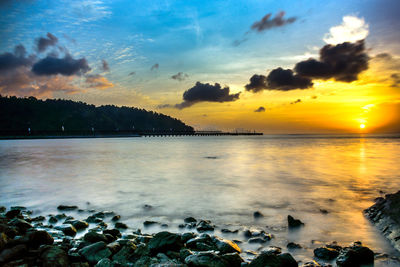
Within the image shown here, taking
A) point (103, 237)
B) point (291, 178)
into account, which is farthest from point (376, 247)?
point (291, 178)

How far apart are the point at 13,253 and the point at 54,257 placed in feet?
2.76

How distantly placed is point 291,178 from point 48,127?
686 feet

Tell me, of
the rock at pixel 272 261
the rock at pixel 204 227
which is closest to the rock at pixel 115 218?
the rock at pixel 204 227

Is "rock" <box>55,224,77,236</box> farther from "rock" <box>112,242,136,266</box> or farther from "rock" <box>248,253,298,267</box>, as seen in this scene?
"rock" <box>248,253,298,267</box>

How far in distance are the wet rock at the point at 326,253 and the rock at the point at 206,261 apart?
84.0 inches

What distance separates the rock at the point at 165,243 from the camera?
16.8 feet

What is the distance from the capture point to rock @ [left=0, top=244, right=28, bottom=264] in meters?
4.60

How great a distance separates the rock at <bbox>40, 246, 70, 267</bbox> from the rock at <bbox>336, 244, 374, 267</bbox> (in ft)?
15.9

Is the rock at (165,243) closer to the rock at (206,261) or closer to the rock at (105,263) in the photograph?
the rock at (206,261)

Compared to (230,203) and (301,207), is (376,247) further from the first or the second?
(230,203)

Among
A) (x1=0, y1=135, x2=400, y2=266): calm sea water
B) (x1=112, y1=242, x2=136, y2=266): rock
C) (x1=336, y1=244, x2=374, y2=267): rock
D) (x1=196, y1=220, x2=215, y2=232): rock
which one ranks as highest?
(x1=112, y1=242, x2=136, y2=266): rock

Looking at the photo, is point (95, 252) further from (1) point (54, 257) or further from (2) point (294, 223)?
(2) point (294, 223)

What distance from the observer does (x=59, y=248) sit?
4816mm

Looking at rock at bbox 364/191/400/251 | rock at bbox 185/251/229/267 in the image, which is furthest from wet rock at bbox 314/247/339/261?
rock at bbox 185/251/229/267
